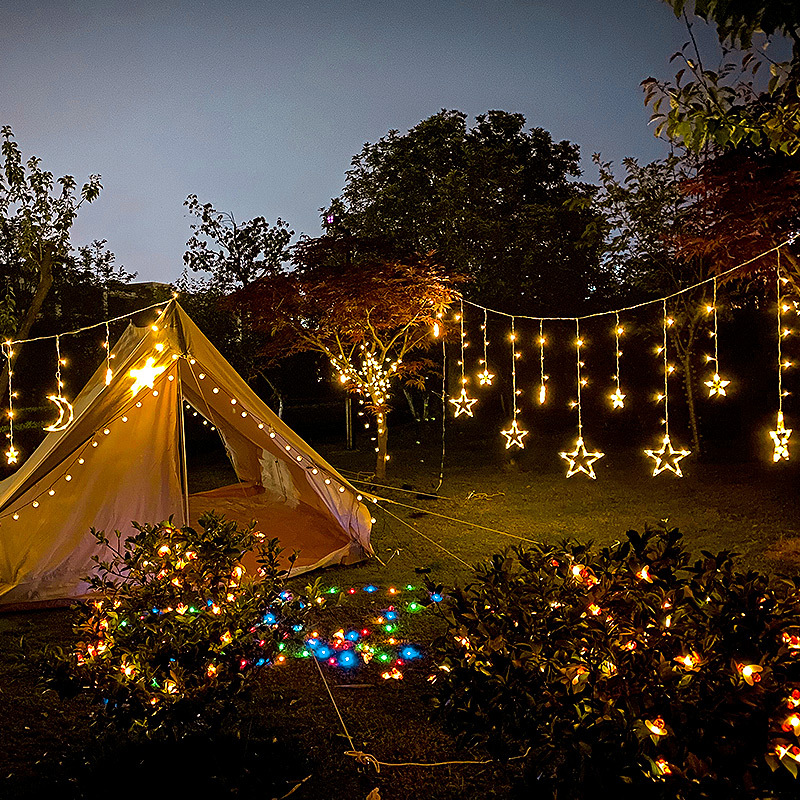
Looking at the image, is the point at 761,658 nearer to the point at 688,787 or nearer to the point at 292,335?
the point at 688,787

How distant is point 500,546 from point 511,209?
8.54 metres

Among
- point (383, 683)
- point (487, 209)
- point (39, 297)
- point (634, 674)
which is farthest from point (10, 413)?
point (487, 209)

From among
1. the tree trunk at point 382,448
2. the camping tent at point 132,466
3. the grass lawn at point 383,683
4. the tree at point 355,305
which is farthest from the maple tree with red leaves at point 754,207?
the tree trunk at point 382,448

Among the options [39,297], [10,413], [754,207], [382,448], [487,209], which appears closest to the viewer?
[754,207]

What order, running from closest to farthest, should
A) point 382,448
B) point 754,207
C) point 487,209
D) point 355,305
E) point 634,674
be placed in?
point 634,674
point 754,207
point 355,305
point 382,448
point 487,209

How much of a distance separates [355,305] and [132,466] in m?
3.23

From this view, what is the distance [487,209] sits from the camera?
12.5m

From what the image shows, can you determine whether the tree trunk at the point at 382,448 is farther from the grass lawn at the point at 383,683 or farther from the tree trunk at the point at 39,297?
the tree trunk at the point at 39,297

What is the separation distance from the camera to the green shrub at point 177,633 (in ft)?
7.20

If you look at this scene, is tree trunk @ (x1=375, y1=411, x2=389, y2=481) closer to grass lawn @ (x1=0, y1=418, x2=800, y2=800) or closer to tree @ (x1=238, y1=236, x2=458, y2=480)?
tree @ (x1=238, y1=236, x2=458, y2=480)

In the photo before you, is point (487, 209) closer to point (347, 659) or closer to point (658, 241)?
point (658, 241)

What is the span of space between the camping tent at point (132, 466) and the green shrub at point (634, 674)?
3.08 metres

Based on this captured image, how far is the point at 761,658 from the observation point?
65.0 inches

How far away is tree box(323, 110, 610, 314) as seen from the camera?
482 inches
